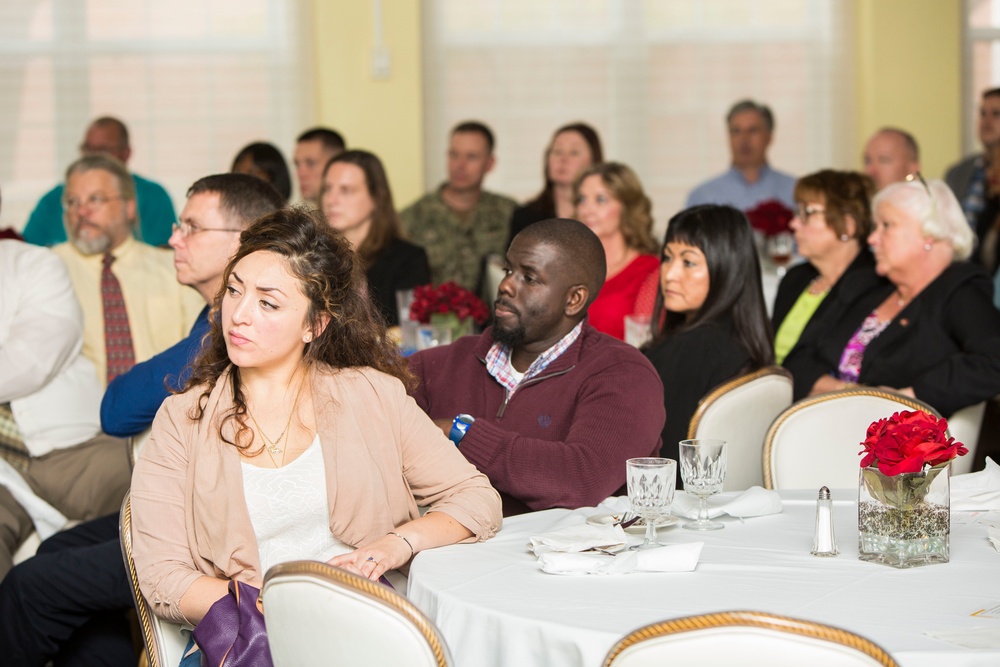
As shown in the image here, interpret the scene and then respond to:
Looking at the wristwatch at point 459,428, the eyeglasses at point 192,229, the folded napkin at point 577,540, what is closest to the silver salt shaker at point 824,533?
the folded napkin at point 577,540

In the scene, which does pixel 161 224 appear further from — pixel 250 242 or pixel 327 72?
pixel 250 242

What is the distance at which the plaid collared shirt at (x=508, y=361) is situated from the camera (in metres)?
2.92

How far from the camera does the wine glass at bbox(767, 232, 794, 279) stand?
223 inches

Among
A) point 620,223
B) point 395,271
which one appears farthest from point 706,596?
point 395,271

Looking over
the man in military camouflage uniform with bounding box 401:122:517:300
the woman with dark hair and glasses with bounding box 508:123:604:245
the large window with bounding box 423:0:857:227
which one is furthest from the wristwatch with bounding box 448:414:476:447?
the large window with bounding box 423:0:857:227

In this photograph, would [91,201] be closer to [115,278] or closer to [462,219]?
[115,278]

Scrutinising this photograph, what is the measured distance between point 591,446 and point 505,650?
2.76ft

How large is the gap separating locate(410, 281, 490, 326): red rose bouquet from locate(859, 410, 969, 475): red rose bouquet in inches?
88.0

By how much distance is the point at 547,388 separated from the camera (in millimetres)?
2867

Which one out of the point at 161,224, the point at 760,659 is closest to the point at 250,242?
the point at 760,659

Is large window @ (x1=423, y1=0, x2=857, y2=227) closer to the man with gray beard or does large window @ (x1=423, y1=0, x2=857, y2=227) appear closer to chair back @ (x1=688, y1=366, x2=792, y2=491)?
→ the man with gray beard

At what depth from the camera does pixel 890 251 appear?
4078 millimetres

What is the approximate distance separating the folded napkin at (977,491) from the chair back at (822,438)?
51 centimetres

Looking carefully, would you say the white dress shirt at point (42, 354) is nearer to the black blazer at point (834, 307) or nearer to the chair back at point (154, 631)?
the chair back at point (154, 631)
